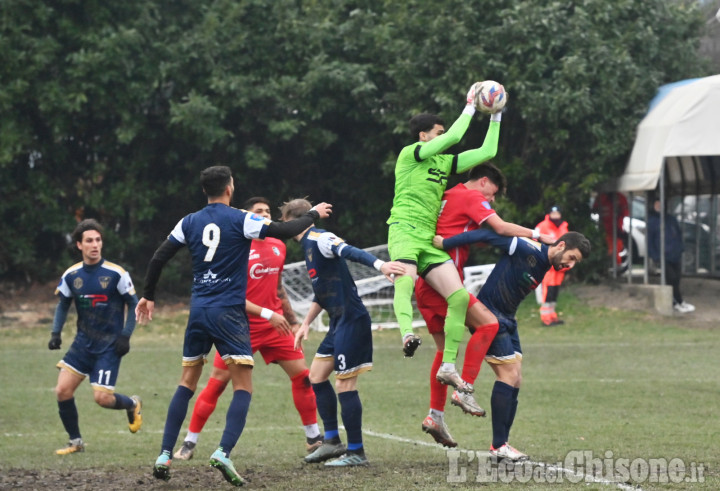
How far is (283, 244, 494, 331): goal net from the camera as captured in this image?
68.3ft

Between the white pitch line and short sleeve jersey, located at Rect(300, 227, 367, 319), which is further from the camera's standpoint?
short sleeve jersey, located at Rect(300, 227, 367, 319)

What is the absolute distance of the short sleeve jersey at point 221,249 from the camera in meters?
8.19

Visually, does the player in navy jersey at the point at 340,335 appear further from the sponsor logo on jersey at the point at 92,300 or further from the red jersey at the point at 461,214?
the sponsor logo on jersey at the point at 92,300

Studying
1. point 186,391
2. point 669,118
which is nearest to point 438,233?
point 186,391

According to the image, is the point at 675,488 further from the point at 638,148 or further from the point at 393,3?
the point at 393,3

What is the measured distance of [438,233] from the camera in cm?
927

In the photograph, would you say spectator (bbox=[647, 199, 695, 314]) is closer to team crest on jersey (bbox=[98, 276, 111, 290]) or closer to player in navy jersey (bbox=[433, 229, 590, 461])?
player in navy jersey (bbox=[433, 229, 590, 461])

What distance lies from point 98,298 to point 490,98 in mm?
4323

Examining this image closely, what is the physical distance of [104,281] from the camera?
10.8m

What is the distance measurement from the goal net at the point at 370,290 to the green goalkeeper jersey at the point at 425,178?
446 inches

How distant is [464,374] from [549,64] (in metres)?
14.9

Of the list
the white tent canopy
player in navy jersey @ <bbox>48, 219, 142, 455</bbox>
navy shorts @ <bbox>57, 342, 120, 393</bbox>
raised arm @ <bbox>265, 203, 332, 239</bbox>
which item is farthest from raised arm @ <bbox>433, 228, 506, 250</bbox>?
the white tent canopy

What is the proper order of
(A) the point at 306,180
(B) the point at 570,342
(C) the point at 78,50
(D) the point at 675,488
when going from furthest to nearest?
1. (A) the point at 306,180
2. (C) the point at 78,50
3. (B) the point at 570,342
4. (D) the point at 675,488

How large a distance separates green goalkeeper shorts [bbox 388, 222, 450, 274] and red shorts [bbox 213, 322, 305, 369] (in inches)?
53.1
